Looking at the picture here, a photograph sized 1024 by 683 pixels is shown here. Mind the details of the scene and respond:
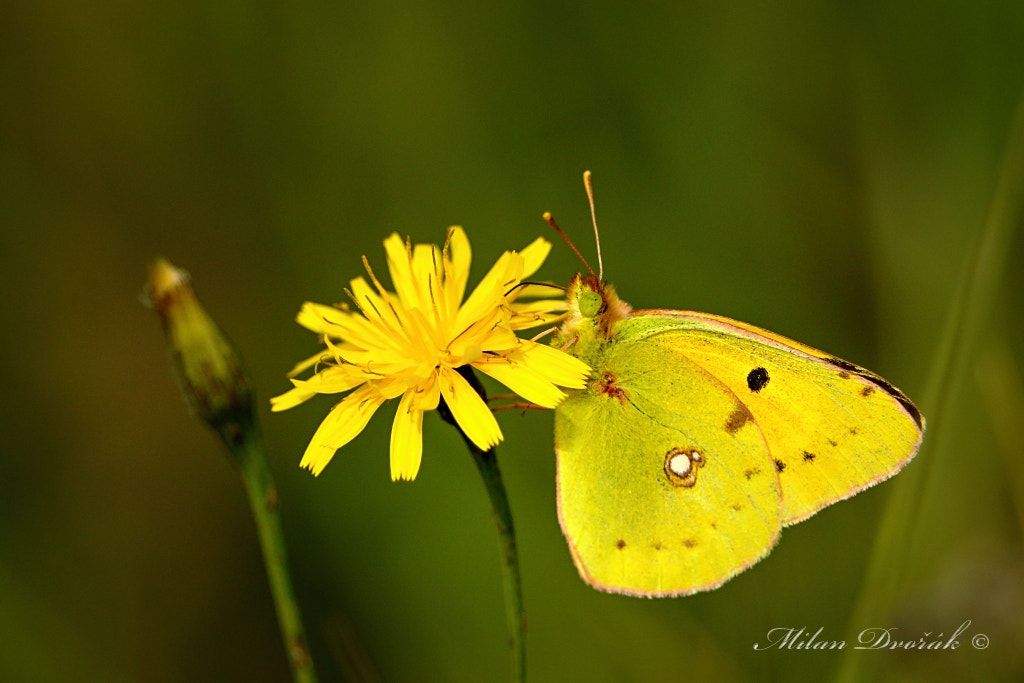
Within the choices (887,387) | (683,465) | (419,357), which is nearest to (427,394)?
(419,357)

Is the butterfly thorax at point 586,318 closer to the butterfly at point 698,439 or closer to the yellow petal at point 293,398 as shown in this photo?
the butterfly at point 698,439

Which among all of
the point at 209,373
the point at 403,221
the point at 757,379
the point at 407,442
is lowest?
the point at 757,379

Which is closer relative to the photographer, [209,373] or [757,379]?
[209,373]

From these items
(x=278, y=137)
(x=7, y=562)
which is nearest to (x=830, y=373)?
(x=278, y=137)

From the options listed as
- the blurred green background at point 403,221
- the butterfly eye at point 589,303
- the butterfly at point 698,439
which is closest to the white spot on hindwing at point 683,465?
the butterfly at point 698,439

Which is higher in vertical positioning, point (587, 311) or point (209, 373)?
point (209, 373)

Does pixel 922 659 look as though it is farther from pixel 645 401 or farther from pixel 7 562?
pixel 7 562

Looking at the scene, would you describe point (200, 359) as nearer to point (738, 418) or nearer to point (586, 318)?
point (586, 318)
